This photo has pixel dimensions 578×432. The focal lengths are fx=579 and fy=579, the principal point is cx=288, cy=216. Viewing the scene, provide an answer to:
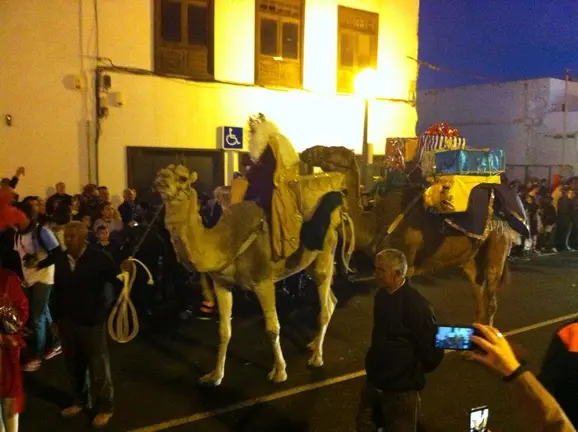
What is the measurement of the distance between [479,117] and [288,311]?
2321cm

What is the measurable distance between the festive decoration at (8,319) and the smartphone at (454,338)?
116 inches

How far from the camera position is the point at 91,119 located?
12.3 metres

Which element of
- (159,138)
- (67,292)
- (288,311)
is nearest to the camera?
(67,292)

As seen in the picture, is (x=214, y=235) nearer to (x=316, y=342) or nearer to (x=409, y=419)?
(x=316, y=342)

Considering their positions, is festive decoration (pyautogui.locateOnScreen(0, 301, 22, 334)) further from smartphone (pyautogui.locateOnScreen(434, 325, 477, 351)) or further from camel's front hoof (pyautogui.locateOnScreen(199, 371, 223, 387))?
smartphone (pyautogui.locateOnScreen(434, 325, 477, 351))

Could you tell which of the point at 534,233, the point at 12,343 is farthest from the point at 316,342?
the point at 534,233

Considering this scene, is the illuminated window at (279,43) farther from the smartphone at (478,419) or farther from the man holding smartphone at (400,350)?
the smartphone at (478,419)

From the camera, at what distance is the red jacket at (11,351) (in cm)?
404

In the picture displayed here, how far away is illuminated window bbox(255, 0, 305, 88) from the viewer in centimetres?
1456

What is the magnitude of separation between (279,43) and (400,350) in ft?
40.7

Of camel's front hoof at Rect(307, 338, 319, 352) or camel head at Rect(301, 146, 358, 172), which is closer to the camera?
camel's front hoof at Rect(307, 338, 319, 352)

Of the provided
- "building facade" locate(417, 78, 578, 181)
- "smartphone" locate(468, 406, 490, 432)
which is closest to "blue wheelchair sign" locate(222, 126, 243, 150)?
"smartphone" locate(468, 406, 490, 432)

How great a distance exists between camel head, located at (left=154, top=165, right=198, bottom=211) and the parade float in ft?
8.96

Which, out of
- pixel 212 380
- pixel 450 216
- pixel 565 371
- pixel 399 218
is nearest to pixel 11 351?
pixel 212 380
